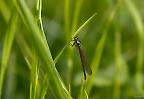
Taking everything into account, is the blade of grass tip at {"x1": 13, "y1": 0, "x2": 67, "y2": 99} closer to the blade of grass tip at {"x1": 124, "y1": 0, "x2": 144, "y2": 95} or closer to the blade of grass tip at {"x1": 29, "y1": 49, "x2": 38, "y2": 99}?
the blade of grass tip at {"x1": 29, "y1": 49, "x2": 38, "y2": 99}

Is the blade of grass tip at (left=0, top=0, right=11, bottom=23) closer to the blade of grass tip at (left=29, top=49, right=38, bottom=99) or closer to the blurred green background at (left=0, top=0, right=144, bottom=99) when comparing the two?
the blurred green background at (left=0, top=0, right=144, bottom=99)

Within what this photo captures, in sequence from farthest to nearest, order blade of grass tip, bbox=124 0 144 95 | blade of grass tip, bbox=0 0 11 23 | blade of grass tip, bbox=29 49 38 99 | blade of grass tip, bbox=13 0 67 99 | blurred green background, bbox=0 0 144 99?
blade of grass tip, bbox=124 0 144 95 < blade of grass tip, bbox=0 0 11 23 < blurred green background, bbox=0 0 144 99 < blade of grass tip, bbox=29 49 38 99 < blade of grass tip, bbox=13 0 67 99

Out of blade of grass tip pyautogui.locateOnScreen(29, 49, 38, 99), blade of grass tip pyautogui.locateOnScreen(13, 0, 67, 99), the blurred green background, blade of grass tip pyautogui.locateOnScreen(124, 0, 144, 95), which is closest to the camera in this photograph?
blade of grass tip pyautogui.locateOnScreen(13, 0, 67, 99)

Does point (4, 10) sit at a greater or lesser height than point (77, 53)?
greater

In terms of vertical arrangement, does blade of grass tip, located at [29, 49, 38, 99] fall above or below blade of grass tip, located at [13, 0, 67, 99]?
below

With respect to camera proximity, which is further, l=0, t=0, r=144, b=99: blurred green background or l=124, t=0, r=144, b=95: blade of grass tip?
l=124, t=0, r=144, b=95: blade of grass tip

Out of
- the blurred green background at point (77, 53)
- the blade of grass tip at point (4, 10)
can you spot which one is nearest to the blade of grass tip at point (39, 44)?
the blurred green background at point (77, 53)

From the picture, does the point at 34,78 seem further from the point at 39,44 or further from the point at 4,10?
the point at 4,10

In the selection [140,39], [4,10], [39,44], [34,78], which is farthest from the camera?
[140,39]

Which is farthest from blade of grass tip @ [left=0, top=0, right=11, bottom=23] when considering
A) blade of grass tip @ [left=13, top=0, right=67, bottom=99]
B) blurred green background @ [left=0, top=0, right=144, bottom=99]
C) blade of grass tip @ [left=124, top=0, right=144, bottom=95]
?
blade of grass tip @ [left=13, top=0, right=67, bottom=99]

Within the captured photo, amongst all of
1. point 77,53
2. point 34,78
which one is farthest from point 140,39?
point 34,78

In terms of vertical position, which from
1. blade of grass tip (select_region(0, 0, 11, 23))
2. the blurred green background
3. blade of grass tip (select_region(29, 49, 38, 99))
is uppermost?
blade of grass tip (select_region(0, 0, 11, 23))
